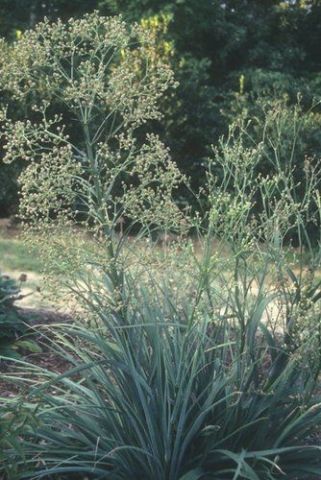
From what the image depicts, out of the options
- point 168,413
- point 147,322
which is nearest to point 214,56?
point 147,322

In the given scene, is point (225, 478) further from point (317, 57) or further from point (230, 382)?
point (317, 57)

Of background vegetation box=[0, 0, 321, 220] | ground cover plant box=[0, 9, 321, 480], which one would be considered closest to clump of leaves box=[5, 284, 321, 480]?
ground cover plant box=[0, 9, 321, 480]

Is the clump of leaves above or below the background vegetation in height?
below

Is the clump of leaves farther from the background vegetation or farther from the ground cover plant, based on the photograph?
the background vegetation

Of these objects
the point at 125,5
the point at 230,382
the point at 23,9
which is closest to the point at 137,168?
the point at 230,382

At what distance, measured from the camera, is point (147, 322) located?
10.9 ft

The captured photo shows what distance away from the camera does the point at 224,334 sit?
11.5ft

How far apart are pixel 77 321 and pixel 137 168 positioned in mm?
671

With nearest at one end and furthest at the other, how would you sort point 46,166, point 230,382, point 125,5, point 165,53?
point 46,166 → point 230,382 → point 165,53 → point 125,5

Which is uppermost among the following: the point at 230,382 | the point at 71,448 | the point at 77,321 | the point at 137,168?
the point at 137,168

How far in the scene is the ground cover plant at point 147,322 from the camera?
3.15m

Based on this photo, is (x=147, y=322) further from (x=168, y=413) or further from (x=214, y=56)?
(x=214, y=56)

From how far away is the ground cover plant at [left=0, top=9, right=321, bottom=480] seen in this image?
3.15 meters

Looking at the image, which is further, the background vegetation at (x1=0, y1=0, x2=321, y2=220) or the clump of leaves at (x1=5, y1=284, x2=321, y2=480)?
the background vegetation at (x1=0, y1=0, x2=321, y2=220)
